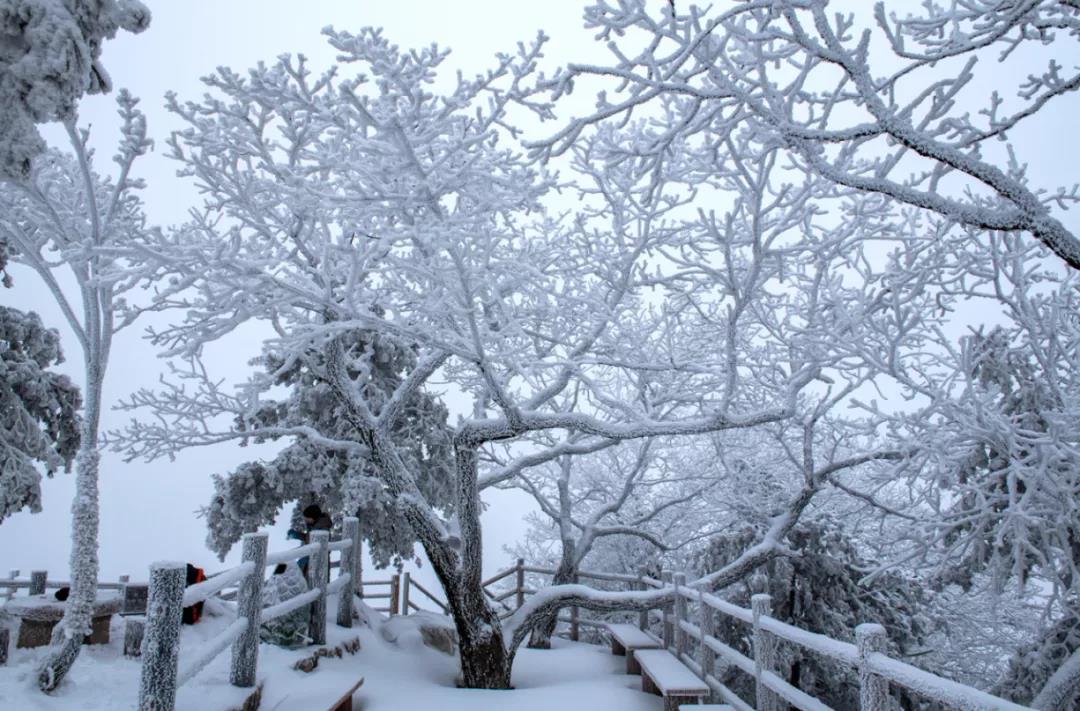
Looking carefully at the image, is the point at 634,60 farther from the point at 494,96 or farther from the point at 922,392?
the point at 922,392

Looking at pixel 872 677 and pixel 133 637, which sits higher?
pixel 872 677

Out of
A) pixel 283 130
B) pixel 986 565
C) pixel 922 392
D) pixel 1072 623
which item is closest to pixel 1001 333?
pixel 922 392

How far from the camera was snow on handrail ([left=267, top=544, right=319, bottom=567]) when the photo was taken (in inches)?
246

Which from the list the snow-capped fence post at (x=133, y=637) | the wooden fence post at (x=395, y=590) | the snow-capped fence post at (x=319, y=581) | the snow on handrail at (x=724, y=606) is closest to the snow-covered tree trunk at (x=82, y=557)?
the snow-capped fence post at (x=133, y=637)

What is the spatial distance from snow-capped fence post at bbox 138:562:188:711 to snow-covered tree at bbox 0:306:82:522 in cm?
763

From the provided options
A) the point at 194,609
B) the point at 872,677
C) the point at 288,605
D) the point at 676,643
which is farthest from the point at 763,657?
the point at 194,609

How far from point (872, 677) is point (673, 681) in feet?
10.8

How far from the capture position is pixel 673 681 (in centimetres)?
684

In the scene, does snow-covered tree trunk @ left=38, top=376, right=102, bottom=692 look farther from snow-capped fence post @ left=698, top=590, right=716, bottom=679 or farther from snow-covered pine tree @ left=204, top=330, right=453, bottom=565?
snow-covered pine tree @ left=204, top=330, right=453, bottom=565

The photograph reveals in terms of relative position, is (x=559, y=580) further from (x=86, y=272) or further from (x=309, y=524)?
(x=86, y=272)

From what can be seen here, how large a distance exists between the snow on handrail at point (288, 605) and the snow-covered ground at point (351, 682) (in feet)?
1.59

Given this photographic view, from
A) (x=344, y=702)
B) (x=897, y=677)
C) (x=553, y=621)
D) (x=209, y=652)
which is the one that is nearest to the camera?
(x=897, y=677)

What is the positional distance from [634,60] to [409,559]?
539 inches

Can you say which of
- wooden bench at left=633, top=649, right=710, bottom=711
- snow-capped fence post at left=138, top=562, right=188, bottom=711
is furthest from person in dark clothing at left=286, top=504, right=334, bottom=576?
snow-capped fence post at left=138, top=562, right=188, bottom=711
